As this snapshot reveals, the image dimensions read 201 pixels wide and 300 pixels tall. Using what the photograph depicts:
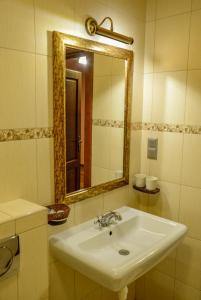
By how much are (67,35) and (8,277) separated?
45.9 inches

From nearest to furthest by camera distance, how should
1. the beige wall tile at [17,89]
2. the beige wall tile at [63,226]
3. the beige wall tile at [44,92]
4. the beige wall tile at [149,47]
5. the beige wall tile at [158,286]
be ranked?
the beige wall tile at [17,89] < the beige wall tile at [44,92] < the beige wall tile at [63,226] < the beige wall tile at [149,47] < the beige wall tile at [158,286]

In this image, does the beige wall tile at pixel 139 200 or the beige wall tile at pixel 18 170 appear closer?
the beige wall tile at pixel 18 170

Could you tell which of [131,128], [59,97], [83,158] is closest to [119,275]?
[83,158]

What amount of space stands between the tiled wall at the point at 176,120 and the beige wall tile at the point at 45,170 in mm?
869

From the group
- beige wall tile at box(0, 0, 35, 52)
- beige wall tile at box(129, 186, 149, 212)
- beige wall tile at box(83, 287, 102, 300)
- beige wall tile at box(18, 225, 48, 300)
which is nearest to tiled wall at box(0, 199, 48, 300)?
beige wall tile at box(18, 225, 48, 300)

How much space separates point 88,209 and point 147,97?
0.92 meters

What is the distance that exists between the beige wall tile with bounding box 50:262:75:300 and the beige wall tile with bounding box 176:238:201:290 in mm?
803

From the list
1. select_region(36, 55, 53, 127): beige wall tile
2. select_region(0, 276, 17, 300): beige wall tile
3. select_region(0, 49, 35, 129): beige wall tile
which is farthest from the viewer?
select_region(36, 55, 53, 127): beige wall tile

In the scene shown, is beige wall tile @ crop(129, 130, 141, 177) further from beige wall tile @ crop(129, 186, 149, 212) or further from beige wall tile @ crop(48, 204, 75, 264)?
beige wall tile @ crop(48, 204, 75, 264)

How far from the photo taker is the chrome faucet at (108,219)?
1688mm

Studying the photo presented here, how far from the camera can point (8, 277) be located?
43.3 inches

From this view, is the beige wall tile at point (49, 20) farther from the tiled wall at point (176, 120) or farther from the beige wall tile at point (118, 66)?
the tiled wall at point (176, 120)

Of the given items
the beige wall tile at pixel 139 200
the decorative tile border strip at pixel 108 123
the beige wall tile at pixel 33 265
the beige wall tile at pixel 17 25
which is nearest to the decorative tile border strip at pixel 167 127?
the decorative tile border strip at pixel 108 123

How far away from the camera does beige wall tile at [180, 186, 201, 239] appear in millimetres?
1839
